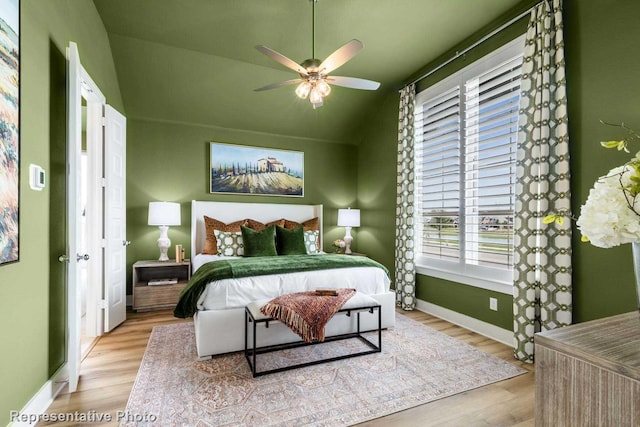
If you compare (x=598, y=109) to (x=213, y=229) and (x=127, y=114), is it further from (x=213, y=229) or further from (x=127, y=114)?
(x=127, y=114)

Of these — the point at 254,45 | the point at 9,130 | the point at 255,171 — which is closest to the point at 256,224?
the point at 255,171

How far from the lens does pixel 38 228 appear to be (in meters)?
1.87

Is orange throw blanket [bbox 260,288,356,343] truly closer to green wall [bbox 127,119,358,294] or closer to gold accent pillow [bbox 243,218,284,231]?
gold accent pillow [bbox 243,218,284,231]

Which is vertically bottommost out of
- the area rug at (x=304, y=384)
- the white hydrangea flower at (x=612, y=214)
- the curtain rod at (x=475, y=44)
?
the area rug at (x=304, y=384)

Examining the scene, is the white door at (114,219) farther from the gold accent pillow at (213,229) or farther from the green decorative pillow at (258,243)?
the green decorative pillow at (258,243)

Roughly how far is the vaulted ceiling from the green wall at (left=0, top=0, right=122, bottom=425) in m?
1.10

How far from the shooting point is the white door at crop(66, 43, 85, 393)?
2023mm

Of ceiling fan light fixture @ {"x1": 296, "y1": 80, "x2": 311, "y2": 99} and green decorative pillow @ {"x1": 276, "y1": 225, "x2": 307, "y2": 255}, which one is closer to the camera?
ceiling fan light fixture @ {"x1": 296, "y1": 80, "x2": 311, "y2": 99}

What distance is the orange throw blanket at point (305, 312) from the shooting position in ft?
7.72

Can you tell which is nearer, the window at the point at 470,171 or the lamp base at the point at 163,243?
the window at the point at 470,171

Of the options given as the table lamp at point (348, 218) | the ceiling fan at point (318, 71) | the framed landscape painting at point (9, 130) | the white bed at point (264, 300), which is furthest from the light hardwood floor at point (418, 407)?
the table lamp at point (348, 218)

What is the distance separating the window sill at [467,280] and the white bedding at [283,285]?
76 cm

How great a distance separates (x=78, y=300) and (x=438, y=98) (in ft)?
13.1

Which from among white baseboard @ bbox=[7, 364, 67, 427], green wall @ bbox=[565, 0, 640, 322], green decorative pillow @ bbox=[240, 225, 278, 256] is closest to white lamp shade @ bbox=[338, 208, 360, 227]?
green decorative pillow @ bbox=[240, 225, 278, 256]
